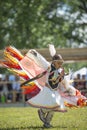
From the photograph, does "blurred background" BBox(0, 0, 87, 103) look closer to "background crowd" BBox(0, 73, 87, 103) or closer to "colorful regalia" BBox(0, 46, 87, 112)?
"background crowd" BBox(0, 73, 87, 103)

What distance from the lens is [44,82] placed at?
33.3ft

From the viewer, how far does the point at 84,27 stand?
3775 centimetres

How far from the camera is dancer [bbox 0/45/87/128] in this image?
32.0ft

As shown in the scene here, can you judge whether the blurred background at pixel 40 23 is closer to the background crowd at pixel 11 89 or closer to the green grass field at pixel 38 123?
the background crowd at pixel 11 89

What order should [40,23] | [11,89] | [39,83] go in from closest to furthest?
[39,83]
[11,89]
[40,23]

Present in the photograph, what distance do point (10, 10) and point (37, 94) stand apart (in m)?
24.6

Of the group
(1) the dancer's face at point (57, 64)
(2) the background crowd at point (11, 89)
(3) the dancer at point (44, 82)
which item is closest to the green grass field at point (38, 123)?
(3) the dancer at point (44, 82)

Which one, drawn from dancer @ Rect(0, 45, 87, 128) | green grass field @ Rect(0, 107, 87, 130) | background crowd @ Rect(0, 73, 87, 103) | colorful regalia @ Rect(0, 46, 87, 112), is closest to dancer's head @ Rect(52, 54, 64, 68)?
dancer @ Rect(0, 45, 87, 128)

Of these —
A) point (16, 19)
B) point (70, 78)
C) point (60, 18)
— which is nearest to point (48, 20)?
point (60, 18)

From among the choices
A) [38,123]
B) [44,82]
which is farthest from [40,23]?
[44,82]

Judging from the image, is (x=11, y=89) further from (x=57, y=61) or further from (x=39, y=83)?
(x=57, y=61)

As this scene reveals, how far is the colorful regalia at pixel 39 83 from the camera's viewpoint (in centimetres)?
976

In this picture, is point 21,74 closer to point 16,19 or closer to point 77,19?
point 16,19

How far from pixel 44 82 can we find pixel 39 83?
92 millimetres
